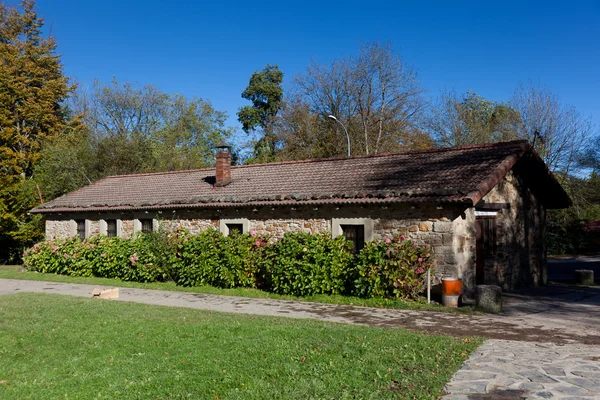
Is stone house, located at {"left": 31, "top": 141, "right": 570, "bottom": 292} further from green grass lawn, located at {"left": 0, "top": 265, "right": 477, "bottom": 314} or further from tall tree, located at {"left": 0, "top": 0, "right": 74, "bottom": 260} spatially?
tall tree, located at {"left": 0, "top": 0, "right": 74, "bottom": 260}

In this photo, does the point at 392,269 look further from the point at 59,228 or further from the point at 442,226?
the point at 59,228

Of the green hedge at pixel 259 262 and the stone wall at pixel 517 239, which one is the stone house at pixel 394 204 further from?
the green hedge at pixel 259 262

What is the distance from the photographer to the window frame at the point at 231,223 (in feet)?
53.7

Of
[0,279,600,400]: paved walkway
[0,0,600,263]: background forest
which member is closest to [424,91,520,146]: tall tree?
[0,0,600,263]: background forest

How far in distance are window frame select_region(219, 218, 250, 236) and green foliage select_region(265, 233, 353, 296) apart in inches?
88.0

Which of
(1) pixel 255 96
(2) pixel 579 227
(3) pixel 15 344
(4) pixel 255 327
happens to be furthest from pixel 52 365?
(1) pixel 255 96

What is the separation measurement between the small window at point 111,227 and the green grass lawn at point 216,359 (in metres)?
10.4

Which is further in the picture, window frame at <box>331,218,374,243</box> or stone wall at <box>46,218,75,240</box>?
stone wall at <box>46,218,75,240</box>

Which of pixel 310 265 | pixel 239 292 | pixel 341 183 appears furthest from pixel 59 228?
pixel 310 265

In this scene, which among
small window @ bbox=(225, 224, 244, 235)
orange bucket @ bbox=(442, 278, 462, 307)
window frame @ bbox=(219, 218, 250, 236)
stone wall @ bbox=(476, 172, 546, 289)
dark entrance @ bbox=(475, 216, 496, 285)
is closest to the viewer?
orange bucket @ bbox=(442, 278, 462, 307)

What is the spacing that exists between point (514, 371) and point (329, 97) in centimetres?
3634

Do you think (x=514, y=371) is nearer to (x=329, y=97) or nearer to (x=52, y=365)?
(x=52, y=365)

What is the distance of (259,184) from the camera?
1775 cm

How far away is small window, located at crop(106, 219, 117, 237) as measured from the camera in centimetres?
2022
